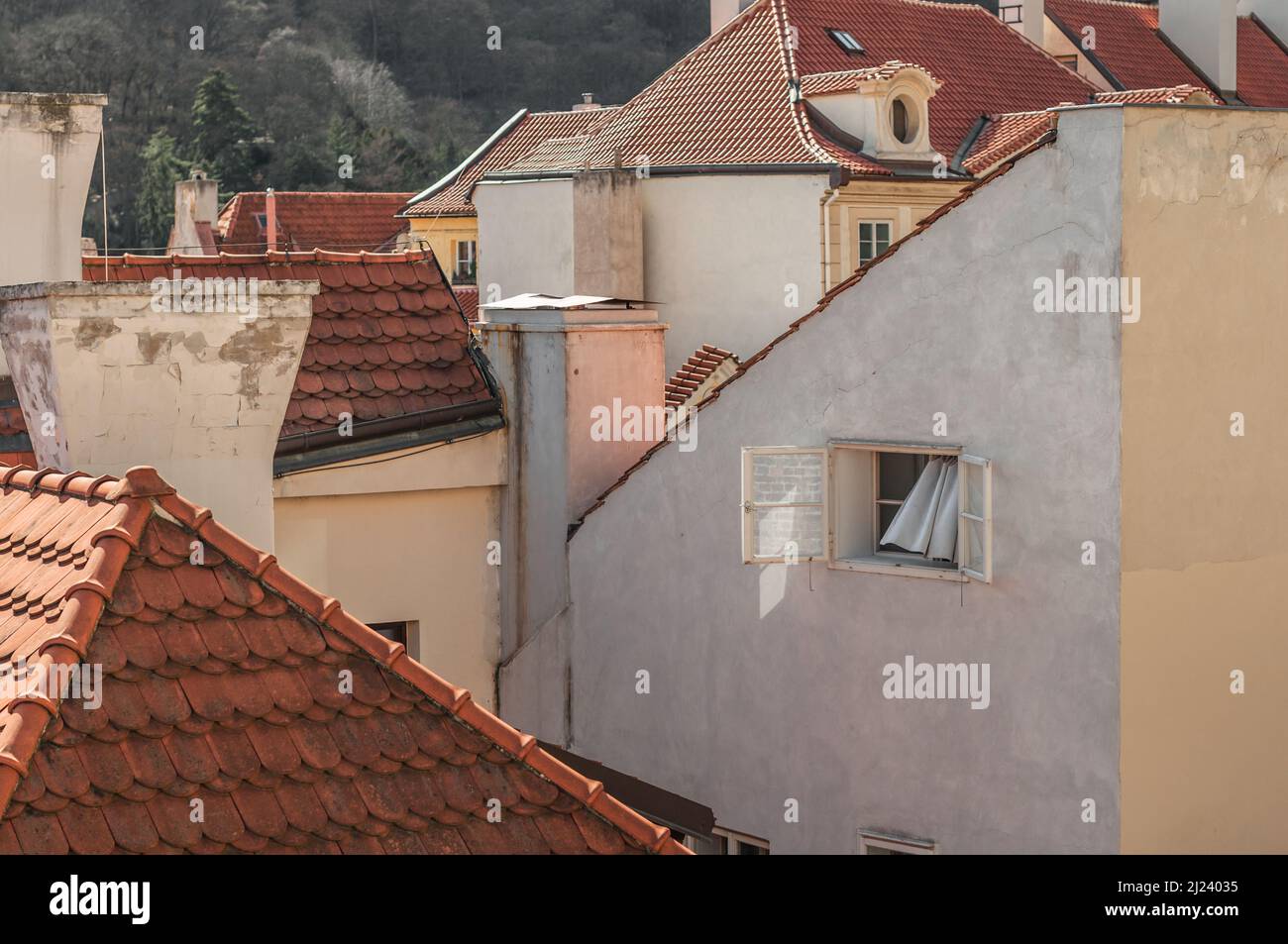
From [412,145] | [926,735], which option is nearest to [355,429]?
[926,735]

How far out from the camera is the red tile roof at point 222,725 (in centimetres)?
624

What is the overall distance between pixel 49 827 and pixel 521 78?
72481mm

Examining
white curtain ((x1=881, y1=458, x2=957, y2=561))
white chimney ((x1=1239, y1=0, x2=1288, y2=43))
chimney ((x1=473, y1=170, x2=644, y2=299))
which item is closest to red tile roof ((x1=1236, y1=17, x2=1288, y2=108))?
white chimney ((x1=1239, y1=0, x2=1288, y2=43))

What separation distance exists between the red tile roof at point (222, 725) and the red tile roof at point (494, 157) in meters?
29.0

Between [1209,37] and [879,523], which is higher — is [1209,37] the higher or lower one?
the higher one

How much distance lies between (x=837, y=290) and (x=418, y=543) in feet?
11.1

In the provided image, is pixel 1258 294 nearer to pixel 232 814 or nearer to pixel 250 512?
pixel 250 512

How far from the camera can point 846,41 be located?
30.6 m

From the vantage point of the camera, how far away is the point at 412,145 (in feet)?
217

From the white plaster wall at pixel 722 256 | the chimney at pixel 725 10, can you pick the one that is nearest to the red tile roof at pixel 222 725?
the white plaster wall at pixel 722 256

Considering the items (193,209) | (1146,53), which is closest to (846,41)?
(1146,53)

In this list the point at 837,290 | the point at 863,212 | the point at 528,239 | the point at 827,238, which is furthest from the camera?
the point at 528,239

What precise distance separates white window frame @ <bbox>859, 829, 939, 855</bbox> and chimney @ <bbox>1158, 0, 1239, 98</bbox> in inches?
1209

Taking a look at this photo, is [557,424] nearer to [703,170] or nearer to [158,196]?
[703,170]
